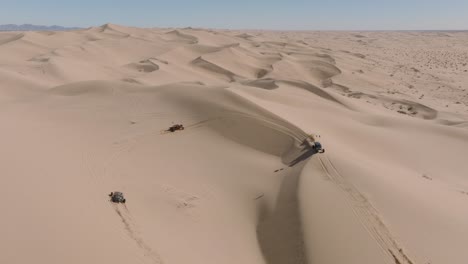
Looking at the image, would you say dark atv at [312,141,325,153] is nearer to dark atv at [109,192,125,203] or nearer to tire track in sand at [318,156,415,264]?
tire track in sand at [318,156,415,264]

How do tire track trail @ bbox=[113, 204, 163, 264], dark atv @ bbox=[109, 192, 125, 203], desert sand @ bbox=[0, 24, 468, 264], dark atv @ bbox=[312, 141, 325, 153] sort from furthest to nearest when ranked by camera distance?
dark atv @ bbox=[312, 141, 325, 153], dark atv @ bbox=[109, 192, 125, 203], desert sand @ bbox=[0, 24, 468, 264], tire track trail @ bbox=[113, 204, 163, 264]

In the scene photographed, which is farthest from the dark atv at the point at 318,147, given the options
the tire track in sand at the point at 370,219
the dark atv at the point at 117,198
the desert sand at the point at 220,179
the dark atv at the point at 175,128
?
the dark atv at the point at 117,198

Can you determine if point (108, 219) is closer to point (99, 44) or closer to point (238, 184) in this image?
point (238, 184)

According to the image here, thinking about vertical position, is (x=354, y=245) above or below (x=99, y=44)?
above

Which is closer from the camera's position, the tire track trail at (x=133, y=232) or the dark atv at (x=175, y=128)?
the tire track trail at (x=133, y=232)

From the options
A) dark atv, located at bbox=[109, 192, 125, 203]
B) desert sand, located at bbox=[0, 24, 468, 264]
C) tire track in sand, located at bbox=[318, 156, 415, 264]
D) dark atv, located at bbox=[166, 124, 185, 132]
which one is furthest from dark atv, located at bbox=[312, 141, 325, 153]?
dark atv, located at bbox=[109, 192, 125, 203]

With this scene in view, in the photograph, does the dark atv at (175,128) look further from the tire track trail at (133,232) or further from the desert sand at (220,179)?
the tire track trail at (133,232)

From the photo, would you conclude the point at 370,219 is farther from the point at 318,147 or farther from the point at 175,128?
the point at 175,128

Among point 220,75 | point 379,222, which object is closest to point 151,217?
point 379,222
